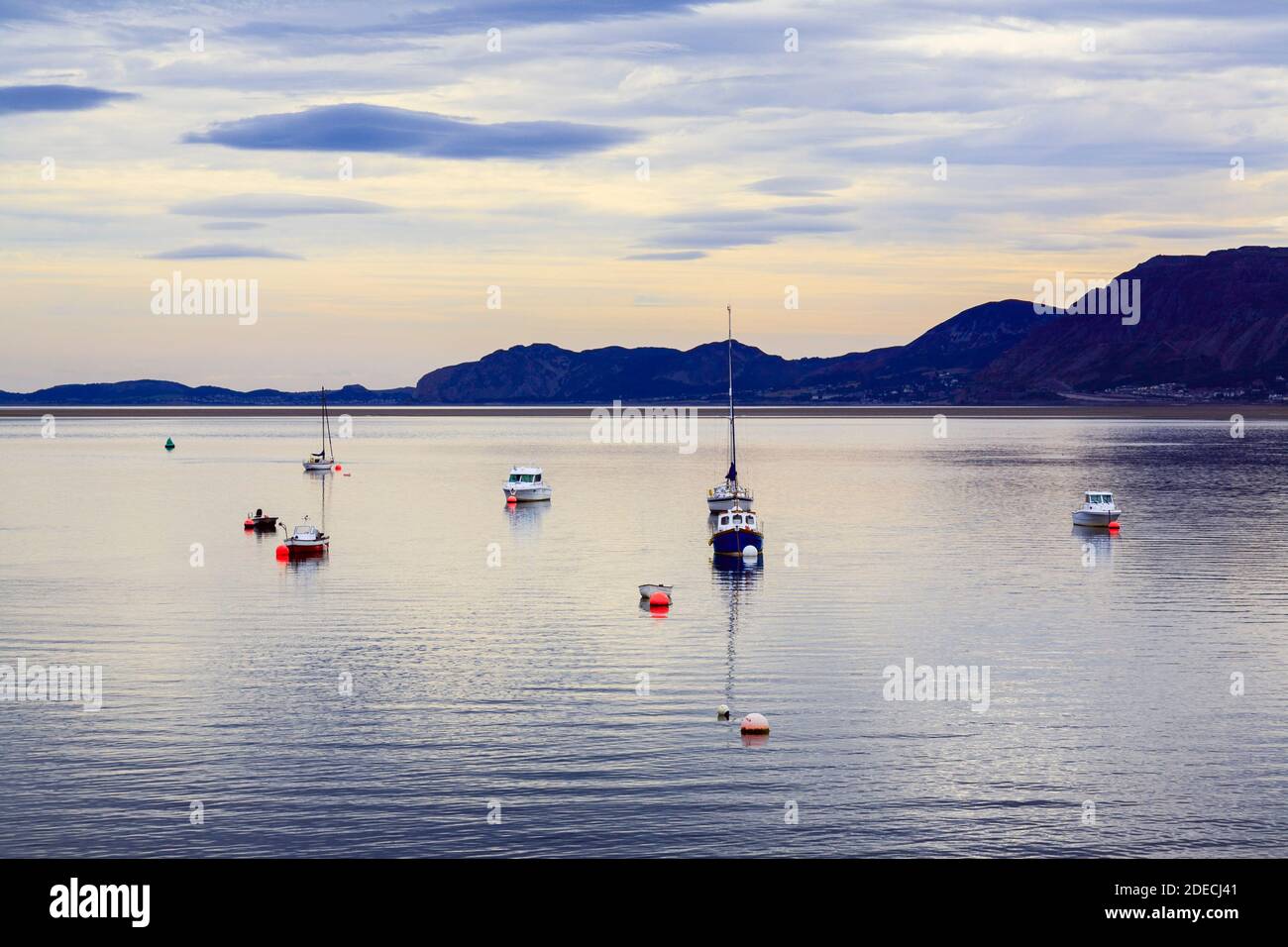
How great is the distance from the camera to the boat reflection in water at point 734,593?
146ft

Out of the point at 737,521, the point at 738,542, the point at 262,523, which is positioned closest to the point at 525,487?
the point at 262,523

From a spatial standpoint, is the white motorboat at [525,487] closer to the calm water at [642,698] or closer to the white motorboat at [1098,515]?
the calm water at [642,698]

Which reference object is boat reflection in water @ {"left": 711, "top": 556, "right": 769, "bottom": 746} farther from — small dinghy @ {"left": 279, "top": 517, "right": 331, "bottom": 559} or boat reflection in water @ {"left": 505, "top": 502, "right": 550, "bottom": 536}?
boat reflection in water @ {"left": 505, "top": 502, "right": 550, "bottom": 536}

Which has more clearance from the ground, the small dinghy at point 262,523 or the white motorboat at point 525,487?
the white motorboat at point 525,487

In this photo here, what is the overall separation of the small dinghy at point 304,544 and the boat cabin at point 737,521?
1067 inches

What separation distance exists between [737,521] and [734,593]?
1671 cm

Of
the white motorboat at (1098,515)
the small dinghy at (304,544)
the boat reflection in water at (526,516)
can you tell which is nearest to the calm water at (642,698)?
the small dinghy at (304,544)

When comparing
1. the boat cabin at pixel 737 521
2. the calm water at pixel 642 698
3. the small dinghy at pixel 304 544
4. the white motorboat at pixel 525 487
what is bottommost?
the calm water at pixel 642 698

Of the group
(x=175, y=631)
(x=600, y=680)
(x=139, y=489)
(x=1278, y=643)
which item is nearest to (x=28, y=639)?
(x=175, y=631)

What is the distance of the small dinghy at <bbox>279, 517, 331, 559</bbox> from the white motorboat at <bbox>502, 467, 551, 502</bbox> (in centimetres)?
4412

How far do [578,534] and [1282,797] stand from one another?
7646cm

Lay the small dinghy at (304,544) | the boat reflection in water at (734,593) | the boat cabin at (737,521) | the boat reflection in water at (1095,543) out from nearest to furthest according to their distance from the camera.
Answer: the boat reflection in water at (734,593), the boat cabin at (737,521), the boat reflection in water at (1095,543), the small dinghy at (304,544)

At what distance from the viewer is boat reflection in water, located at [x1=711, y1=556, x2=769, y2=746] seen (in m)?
44.4
